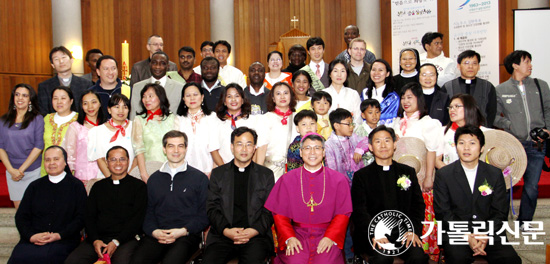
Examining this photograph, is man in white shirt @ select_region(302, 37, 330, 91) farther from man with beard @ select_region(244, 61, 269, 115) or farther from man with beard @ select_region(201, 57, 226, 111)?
man with beard @ select_region(201, 57, 226, 111)

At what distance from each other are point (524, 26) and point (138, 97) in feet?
20.7

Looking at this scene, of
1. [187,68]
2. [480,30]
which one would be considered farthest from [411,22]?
[187,68]

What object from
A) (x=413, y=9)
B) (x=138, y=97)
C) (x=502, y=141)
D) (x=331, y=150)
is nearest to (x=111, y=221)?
(x=138, y=97)

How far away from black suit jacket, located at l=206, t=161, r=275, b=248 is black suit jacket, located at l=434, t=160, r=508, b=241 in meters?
1.28

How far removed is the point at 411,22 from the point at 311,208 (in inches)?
250

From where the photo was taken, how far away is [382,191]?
360 cm

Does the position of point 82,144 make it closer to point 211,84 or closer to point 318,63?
point 211,84

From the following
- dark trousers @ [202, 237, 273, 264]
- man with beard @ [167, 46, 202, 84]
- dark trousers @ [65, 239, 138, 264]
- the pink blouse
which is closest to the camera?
dark trousers @ [202, 237, 273, 264]

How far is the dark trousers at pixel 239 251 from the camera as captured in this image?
3376mm

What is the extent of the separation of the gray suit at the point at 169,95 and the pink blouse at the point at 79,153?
1.89ft

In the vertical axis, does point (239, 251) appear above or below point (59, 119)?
below

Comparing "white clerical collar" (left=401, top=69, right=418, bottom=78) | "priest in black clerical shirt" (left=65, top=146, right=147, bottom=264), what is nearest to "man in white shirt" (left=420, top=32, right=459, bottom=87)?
"white clerical collar" (left=401, top=69, right=418, bottom=78)

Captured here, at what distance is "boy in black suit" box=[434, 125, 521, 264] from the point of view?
3506 millimetres

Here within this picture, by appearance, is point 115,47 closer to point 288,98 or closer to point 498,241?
point 288,98
